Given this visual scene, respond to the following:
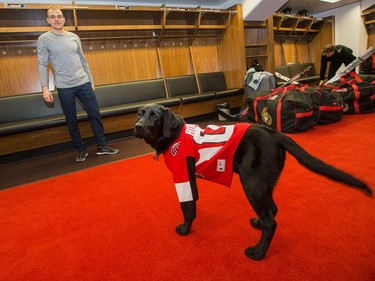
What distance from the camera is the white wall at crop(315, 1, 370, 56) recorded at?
7.37m

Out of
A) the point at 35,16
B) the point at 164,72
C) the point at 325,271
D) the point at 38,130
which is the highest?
the point at 35,16

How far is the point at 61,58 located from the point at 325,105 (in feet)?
10.8

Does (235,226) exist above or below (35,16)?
below

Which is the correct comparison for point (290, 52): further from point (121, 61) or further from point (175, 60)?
point (121, 61)

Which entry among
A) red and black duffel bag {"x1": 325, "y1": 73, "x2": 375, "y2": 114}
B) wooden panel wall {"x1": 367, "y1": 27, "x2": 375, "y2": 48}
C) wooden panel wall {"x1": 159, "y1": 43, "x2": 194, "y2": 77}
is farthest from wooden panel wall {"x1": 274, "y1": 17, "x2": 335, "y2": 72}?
red and black duffel bag {"x1": 325, "y1": 73, "x2": 375, "y2": 114}

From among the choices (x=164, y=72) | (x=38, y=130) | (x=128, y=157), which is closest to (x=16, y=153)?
(x=38, y=130)

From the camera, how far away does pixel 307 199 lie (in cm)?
165

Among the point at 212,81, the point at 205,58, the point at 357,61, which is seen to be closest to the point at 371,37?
the point at 357,61

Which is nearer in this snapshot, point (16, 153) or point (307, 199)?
point (307, 199)

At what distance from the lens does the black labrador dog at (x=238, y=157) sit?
3.62 ft

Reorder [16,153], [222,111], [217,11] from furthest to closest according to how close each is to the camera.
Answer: [217,11] < [222,111] < [16,153]

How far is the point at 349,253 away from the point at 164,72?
445cm

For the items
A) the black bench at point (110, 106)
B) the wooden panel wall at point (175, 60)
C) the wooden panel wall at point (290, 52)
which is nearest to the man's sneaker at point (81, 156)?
the black bench at point (110, 106)

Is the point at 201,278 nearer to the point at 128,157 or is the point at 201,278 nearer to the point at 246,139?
the point at 246,139
